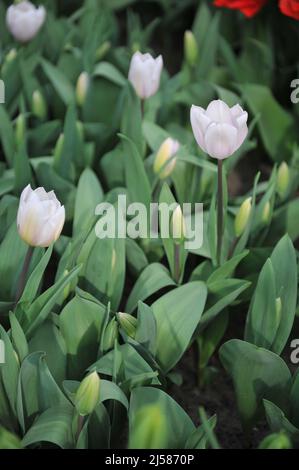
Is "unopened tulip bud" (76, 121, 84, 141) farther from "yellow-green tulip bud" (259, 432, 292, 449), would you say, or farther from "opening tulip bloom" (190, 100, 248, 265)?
"yellow-green tulip bud" (259, 432, 292, 449)

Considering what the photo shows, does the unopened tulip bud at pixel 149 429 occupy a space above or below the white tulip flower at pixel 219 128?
below

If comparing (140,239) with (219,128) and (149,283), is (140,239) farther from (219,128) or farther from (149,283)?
(219,128)

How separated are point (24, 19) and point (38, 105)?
154 mm

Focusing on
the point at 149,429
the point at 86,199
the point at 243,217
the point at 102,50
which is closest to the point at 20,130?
the point at 86,199

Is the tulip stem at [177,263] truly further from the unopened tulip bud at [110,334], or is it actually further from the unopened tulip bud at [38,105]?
the unopened tulip bud at [38,105]

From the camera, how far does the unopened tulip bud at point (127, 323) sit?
Result: 1071 millimetres

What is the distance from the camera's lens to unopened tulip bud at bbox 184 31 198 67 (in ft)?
5.18

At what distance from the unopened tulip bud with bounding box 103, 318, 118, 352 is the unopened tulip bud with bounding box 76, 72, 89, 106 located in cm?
55

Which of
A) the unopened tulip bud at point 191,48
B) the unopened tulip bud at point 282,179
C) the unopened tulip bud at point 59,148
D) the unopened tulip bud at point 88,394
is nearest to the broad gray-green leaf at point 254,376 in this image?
the unopened tulip bud at point 88,394

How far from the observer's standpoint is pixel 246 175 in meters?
1.66

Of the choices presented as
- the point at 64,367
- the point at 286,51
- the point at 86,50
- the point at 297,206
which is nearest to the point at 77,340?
the point at 64,367

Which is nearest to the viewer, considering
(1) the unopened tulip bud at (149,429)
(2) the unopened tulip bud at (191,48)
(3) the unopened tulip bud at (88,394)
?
(1) the unopened tulip bud at (149,429)

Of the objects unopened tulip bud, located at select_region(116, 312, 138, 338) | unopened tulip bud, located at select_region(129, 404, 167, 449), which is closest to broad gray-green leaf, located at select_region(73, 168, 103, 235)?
unopened tulip bud, located at select_region(116, 312, 138, 338)

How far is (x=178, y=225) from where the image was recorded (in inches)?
45.0
